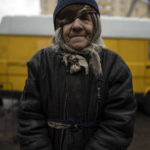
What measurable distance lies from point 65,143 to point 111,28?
12.3 ft

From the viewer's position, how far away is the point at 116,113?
0.95 metres

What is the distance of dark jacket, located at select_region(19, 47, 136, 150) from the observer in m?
0.96

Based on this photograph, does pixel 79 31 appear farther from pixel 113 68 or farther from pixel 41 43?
pixel 41 43

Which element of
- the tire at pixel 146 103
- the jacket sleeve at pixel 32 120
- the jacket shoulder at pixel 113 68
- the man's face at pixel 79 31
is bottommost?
the tire at pixel 146 103

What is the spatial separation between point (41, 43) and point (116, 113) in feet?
11.6

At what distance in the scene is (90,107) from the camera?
1.00 m

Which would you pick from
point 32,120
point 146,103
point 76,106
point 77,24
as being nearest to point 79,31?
point 77,24

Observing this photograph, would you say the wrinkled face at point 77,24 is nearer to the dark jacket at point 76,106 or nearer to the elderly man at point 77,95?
the elderly man at point 77,95

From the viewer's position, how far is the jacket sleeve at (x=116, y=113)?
3.08ft

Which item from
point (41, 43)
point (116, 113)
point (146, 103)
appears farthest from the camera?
point (146, 103)

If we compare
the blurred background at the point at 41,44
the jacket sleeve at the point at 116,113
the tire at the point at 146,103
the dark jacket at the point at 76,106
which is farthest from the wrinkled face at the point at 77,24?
the tire at the point at 146,103

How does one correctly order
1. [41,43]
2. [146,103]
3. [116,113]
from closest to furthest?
[116,113]
[41,43]
[146,103]

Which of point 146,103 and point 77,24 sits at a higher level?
point 77,24

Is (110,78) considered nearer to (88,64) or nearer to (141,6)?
(88,64)
